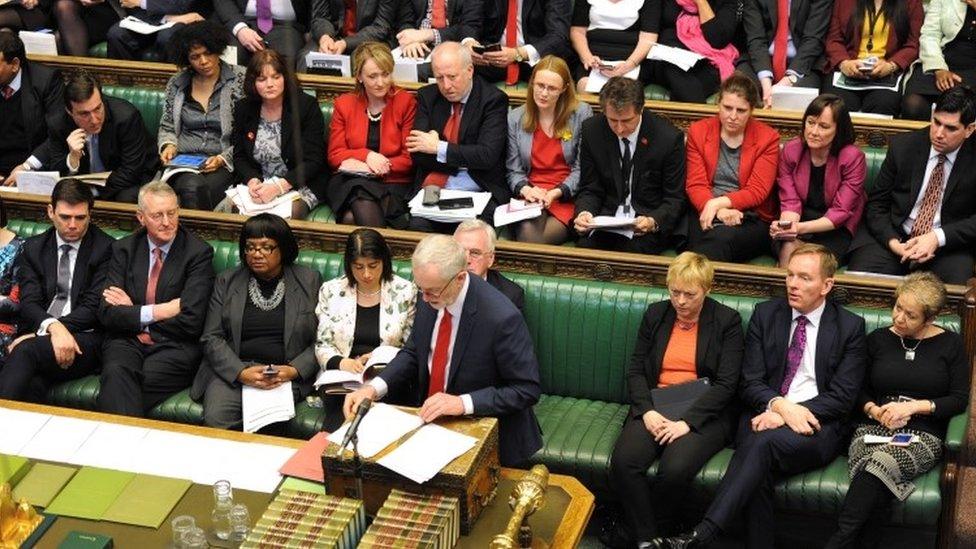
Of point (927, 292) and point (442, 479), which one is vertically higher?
point (927, 292)

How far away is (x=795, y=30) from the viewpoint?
23.7 feet

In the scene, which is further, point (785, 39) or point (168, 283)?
point (785, 39)

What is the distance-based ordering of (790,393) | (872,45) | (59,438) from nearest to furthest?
(59,438) < (790,393) < (872,45)

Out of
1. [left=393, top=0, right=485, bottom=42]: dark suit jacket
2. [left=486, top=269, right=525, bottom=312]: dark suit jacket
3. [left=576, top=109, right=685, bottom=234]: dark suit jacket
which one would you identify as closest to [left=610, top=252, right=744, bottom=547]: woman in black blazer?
[left=486, top=269, right=525, bottom=312]: dark suit jacket

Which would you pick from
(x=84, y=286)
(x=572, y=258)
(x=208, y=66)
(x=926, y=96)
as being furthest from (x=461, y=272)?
(x=926, y=96)

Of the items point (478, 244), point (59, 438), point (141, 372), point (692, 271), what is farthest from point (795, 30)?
point (59, 438)

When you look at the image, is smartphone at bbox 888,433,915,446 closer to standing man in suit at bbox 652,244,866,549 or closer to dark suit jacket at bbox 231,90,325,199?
standing man in suit at bbox 652,244,866,549

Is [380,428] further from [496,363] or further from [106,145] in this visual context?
[106,145]

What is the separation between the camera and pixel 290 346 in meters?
5.68

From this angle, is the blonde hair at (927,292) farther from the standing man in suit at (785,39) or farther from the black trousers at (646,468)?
the standing man in suit at (785,39)

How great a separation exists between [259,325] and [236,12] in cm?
268

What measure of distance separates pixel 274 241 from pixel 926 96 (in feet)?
10.8

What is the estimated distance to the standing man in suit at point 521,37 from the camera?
7.29 metres

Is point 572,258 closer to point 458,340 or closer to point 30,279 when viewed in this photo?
point 458,340
